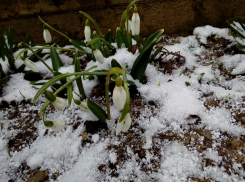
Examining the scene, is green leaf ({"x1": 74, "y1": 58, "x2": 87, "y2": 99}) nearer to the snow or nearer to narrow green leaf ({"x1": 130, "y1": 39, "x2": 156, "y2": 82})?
the snow

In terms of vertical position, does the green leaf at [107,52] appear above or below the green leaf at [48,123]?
above

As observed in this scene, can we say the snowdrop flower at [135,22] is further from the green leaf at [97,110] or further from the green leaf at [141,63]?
the green leaf at [97,110]

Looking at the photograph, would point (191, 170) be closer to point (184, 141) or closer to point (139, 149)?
point (184, 141)

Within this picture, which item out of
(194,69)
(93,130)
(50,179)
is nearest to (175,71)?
(194,69)

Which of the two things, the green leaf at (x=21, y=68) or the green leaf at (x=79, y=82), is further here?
the green leaf at (x=21, y=68)

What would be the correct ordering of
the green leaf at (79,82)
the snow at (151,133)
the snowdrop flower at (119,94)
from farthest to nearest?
the green leaf at (79,82)
the snow at (151,133)
the snowdrop flower at (119,94)

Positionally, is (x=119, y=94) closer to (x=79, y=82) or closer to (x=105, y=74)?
(x=105, y=74)

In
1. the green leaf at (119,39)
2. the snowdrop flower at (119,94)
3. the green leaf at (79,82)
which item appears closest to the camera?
the snowdrop flower at (119,94)

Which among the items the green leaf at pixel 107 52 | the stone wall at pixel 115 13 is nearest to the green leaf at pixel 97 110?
the green leaf at pixel 107 52

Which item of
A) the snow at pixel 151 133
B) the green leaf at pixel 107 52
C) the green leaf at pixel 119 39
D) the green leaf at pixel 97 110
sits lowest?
the snow at pixel 151 133
